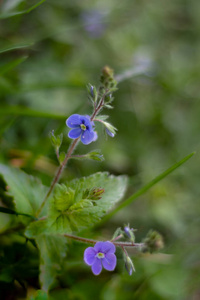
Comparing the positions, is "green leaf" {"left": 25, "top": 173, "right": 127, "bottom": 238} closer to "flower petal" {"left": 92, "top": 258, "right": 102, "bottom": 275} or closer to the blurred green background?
"flower petal" {"left": 92, "top": 258, "right": 102, "bottom": 275}

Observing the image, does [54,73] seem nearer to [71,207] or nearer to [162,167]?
[162,167]

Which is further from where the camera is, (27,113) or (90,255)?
(27,113)

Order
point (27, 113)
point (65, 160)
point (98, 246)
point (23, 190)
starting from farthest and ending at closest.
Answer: point (27, 113) → point (23, 190) → point (65, 160) → point (98, 246)

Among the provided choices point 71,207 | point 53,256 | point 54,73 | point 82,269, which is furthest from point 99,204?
point 54,73

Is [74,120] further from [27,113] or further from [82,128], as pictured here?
[27,113]

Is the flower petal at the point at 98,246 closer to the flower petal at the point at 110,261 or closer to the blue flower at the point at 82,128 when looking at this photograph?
the flower petal at the point at 110,261

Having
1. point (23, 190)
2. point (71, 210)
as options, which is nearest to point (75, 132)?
point (71, 210)

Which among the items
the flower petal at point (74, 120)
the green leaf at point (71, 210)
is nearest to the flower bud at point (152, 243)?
the green leaf at point (71, 210)
